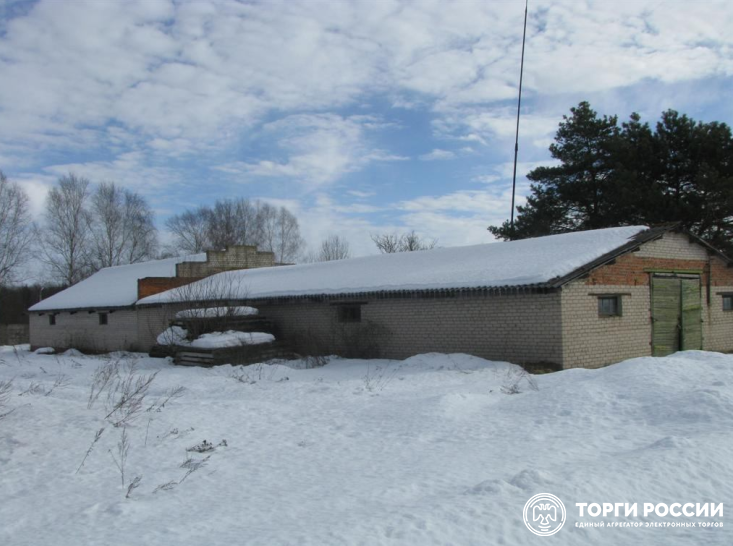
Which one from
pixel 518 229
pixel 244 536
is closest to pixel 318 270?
pixel 518 229

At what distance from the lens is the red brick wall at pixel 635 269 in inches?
569

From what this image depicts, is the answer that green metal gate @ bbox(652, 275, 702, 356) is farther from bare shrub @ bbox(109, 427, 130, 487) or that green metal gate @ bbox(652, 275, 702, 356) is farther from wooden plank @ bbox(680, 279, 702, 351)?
bare shrub @ bbox(109, 427, 130, 487)

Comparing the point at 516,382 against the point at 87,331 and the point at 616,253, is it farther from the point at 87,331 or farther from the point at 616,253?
the point at 87,331

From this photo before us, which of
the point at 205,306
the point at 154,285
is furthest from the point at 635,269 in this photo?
the point at 154,285

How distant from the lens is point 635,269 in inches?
602

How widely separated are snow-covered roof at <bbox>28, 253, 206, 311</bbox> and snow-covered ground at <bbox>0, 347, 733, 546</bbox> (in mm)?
16813

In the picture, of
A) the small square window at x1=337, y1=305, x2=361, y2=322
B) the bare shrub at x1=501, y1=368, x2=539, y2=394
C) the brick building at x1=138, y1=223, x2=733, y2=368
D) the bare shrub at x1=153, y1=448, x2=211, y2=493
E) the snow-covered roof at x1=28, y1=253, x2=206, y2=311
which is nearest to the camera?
the bare shrub at x1=153, y1=448, x2=211, y2=493

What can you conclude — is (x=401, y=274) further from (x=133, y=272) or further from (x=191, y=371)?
(x=133, y=272)

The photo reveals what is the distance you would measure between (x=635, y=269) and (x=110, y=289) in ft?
80.3

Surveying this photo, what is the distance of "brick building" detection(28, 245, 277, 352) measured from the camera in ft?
83.0

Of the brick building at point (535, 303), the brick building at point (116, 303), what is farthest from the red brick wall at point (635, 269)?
the brick building at point (116, 303)

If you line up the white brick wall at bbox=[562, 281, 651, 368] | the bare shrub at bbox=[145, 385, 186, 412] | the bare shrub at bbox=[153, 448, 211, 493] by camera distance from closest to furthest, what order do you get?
1. the bare shrub at bbox=[153, 448, 211, 493]
2. the bare shrub at bbox=[145, 385, 186, 412]
3. the white brick wall at bbox=[562, 281, 651, 368]

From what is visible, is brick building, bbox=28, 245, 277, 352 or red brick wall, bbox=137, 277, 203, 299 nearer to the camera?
brick building, bbox=28, 245, 277, 352

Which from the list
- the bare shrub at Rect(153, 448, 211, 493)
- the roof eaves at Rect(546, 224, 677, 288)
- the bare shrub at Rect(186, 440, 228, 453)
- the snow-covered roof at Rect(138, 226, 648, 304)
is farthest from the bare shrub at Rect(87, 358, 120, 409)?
the roof eaves at Rect(546, 224, 677, 288)
